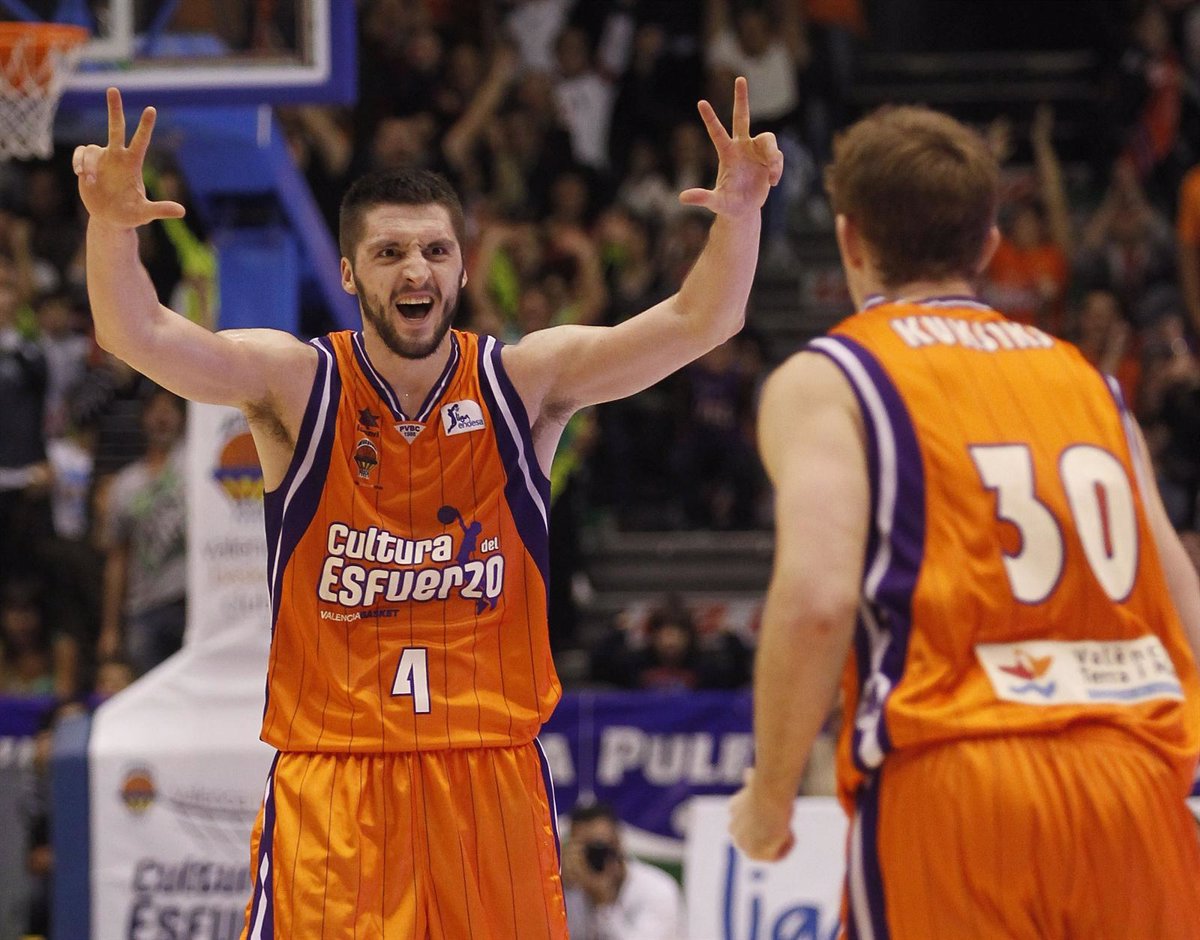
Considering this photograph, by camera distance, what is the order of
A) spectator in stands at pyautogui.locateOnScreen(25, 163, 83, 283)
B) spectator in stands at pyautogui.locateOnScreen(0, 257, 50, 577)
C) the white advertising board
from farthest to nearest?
spectator in stands at pyautogui.locateOnScreen(25, 163, 83, 283) < spectator in stands at pyautogui.locateOnScreen(0, 257, 50, 577) < the white advertising board

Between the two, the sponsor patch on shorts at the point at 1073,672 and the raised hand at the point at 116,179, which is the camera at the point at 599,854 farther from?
the sponsor patch on shorts at the point at 1073,672

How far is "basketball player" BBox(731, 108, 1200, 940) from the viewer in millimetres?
3289

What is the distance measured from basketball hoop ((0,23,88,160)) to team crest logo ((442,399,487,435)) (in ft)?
10.2

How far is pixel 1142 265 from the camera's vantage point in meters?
14.1

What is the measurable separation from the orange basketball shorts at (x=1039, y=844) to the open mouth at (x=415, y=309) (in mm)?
2119

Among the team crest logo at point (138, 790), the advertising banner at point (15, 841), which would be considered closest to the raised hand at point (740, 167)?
the team crest logo at point (138, 790)

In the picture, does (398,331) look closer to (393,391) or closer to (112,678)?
(393,391)

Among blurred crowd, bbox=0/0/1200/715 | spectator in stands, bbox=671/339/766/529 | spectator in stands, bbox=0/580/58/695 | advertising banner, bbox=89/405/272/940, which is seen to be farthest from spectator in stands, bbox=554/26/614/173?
advertising banner, bbox=89/405/272/940

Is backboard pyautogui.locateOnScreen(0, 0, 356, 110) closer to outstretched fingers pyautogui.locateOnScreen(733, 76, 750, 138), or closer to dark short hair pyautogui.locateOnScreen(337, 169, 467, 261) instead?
dark short hair pyautogui.locateOnScreen(337, 169, 467, 261)

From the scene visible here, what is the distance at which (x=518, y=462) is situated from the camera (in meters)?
5.06

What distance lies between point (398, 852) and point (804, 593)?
187 centimetres

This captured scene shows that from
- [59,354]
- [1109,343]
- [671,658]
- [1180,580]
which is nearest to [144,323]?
[1180,580]

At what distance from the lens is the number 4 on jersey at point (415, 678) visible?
483 cm

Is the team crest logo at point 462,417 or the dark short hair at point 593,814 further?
the dark short hair at point 593,814
